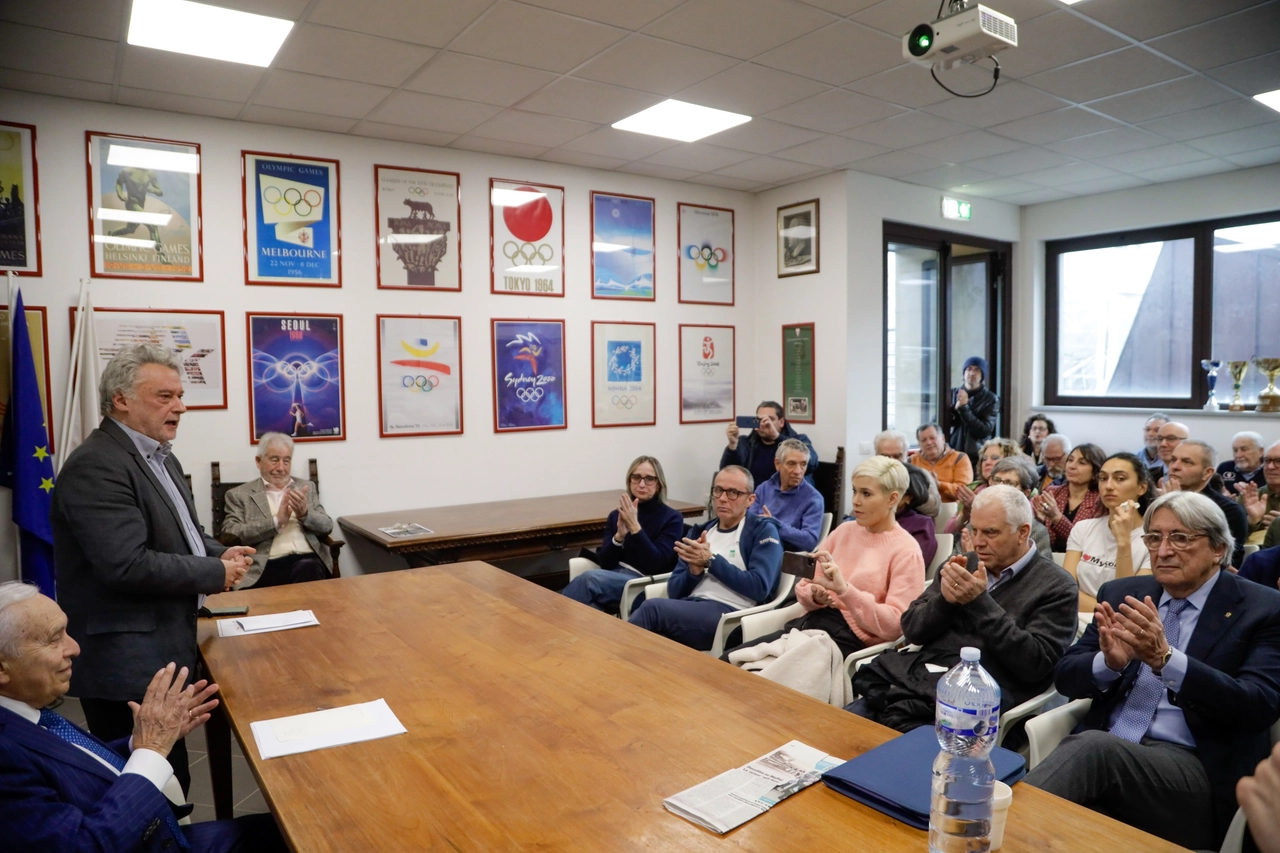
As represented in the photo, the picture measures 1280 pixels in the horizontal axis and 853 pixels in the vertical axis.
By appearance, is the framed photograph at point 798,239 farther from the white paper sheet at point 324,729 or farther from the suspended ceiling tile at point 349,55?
the white paper sheet at point 324,729

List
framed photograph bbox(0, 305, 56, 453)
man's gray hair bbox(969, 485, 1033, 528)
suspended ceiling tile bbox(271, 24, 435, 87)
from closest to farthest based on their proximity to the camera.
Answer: man's gray hair bbox(969, 485, 1033, 528) < suspended ceiling tile bbox(271, 24, 435, 87) < framed photograph bbox(0, 305, 56, 453)

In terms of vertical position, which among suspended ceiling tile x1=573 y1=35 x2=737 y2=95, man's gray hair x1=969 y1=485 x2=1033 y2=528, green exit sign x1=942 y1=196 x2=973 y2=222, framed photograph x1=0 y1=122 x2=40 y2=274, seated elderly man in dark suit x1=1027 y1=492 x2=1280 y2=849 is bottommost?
seated elderly man in dark suit x1=1027 y1=492 x2=1280 y2=849

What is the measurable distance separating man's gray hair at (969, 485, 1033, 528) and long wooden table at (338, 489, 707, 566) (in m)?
2.93

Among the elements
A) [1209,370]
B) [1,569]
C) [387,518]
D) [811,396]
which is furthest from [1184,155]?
[1,569]

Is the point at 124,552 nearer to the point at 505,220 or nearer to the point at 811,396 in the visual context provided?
the point at 505,220

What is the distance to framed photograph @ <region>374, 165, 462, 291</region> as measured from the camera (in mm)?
5418

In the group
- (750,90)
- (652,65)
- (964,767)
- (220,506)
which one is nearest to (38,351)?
(220,506)

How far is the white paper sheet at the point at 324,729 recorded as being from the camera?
177cm

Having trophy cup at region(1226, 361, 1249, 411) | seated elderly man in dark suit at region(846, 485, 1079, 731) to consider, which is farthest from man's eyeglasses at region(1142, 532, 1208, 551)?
trophy cup at region(1226, 361, 1249, 411)

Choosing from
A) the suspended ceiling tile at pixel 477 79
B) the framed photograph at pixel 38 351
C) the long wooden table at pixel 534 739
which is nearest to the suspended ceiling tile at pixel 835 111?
the suspended ceiling tile at pixel 477 79

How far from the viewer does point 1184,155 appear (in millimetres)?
6090

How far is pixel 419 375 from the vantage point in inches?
221

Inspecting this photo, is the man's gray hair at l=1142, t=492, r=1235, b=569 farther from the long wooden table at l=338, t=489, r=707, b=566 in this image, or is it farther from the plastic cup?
the long wooden table at l=338, t=489, r=707, b=566

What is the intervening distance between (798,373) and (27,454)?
531cm
